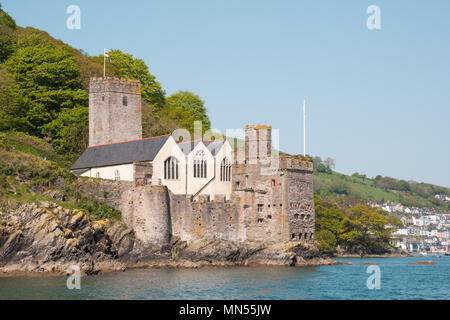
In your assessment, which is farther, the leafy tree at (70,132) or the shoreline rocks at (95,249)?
the leafy tree at (70,132)

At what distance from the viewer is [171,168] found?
53.7 metres

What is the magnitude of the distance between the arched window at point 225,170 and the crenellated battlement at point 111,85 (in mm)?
11456

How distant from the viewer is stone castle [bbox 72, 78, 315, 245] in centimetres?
5119

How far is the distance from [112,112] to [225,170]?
11560mm

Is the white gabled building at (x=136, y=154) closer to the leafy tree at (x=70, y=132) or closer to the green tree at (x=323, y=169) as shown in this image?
the leafy tree at (x=70, y=132)

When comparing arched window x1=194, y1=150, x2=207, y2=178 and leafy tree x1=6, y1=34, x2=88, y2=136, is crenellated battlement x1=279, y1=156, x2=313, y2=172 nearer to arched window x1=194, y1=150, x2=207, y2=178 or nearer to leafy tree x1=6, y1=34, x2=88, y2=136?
arched window x1=194, y1=150, x2=207, y2=178

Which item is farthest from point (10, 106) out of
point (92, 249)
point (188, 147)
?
point (92, 249)

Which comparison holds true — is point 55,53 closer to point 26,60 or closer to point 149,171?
point 26,60

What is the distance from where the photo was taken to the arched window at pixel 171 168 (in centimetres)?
5350

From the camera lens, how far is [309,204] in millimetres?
55594

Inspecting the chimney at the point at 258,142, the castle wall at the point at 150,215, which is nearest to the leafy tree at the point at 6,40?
the castle wall at the point at 150,215

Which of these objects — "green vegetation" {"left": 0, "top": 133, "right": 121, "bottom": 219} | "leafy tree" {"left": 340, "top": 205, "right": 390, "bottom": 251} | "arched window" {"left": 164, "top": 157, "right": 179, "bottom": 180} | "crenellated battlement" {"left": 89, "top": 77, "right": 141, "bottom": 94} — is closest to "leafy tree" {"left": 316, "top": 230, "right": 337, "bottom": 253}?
"leafy tree" {"left": 340, "top": 205, "right": 390, "bottom": 251}

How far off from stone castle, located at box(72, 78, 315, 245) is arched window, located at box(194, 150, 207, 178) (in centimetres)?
8

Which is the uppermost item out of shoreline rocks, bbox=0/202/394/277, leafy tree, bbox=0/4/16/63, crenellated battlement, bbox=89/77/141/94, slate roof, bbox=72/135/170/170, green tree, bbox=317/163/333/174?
leafy tree, bbox=0/4/16/63
